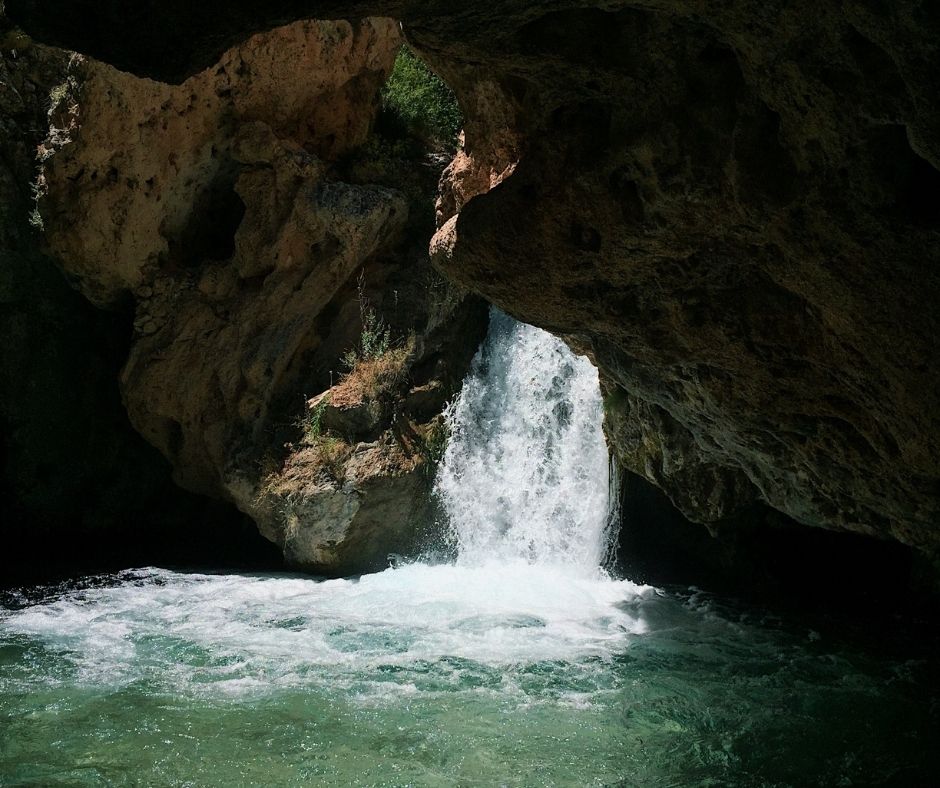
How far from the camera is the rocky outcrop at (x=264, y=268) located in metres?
9.68

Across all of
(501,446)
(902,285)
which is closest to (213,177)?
(501,446)

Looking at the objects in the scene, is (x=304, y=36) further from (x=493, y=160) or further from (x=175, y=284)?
(x=493, y=160)

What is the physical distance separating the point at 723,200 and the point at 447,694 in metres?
3.60

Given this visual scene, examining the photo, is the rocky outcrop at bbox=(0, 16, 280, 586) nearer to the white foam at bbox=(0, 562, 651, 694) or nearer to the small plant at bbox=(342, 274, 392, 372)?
the white foam at bbox=(0, 562, 651, 694)

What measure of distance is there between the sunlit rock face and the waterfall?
3831 mm

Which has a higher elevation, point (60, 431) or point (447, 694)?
point (60, 431)

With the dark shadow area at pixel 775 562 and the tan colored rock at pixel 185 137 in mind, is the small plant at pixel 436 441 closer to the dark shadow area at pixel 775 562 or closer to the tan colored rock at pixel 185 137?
the dark shadow area at pixel 775 562

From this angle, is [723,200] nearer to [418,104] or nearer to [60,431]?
[418,104]

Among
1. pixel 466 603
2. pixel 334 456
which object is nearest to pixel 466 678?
pixel 466 603

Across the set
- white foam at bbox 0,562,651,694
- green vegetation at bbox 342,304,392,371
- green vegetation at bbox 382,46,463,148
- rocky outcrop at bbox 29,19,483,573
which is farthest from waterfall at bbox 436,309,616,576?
green vegetation at bbox 382,46,463,148

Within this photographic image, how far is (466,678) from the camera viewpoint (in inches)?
240

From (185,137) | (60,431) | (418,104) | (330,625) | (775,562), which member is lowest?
(330,625)

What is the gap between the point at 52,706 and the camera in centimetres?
550

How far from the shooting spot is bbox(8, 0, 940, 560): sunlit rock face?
3051 mm
